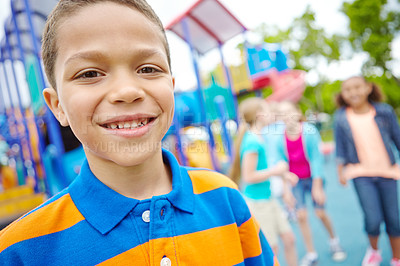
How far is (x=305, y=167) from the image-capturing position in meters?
3.39

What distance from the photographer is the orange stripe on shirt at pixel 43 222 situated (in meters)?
0.75

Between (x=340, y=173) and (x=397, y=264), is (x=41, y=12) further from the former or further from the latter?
(x=397, y=264)

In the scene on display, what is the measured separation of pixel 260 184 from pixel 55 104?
7.13ft

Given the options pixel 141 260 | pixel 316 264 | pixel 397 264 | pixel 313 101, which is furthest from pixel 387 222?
pixel 313 101

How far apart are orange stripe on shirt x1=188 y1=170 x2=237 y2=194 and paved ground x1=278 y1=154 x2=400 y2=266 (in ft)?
8.69

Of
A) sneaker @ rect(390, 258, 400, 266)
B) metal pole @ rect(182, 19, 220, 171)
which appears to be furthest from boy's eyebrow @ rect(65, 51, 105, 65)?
metal pole @ rect(182, 19, 220, 171)

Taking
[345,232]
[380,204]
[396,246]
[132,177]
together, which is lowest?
[345,232]

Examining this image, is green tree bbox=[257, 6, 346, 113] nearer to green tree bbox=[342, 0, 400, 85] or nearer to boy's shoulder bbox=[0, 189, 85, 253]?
green tree bbox=[342, 0, 400, 85]

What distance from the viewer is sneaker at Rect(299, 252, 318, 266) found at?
122 inches

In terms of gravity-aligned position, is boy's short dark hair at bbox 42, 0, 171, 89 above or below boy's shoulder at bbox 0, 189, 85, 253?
above

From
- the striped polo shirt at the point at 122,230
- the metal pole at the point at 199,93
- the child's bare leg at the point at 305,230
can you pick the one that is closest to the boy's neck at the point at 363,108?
the child's bare leg at the point at 305,230

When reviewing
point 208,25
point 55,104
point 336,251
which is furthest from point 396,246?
point 208,25

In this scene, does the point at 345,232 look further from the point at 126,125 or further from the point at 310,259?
the point at 126,125

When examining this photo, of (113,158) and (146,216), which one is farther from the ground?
(113,158)
